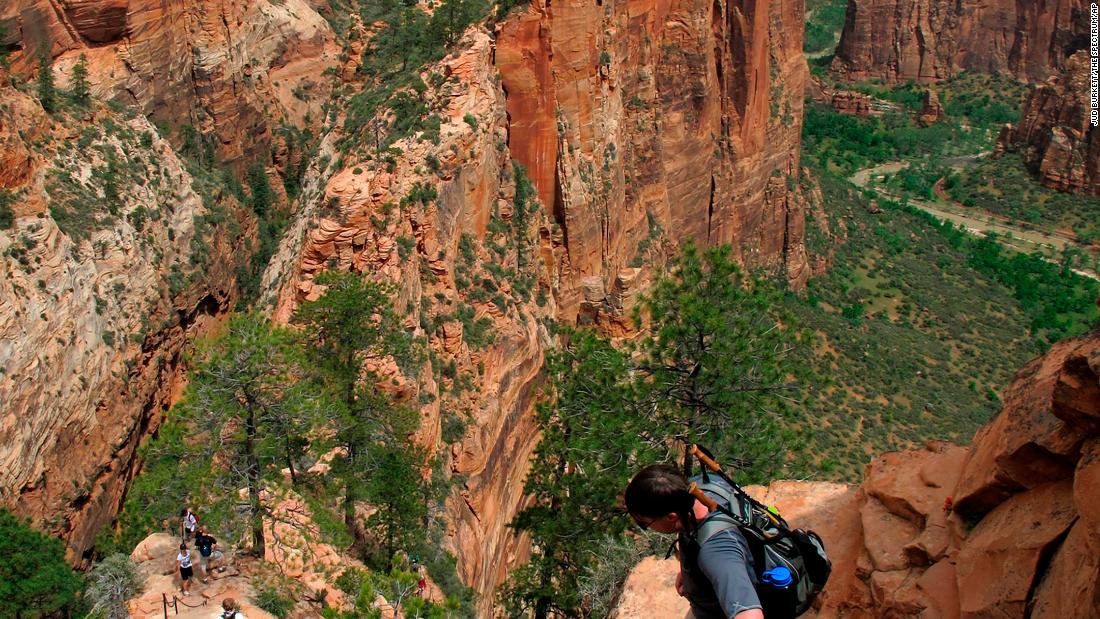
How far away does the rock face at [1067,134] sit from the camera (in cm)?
10169

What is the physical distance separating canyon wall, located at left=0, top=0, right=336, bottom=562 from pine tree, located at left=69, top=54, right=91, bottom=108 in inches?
20.0

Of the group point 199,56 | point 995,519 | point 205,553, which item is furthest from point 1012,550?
point 199,56

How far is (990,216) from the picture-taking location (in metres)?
106

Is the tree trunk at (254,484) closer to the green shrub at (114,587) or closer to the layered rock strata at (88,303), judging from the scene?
the green shrub at (114,587)

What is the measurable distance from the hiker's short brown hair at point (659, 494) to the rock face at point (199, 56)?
132 ft

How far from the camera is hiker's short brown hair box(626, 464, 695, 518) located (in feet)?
21.2

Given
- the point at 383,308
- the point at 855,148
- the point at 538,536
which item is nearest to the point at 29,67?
the point at 383,308

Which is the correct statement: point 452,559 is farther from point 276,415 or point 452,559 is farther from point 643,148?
point 643,148

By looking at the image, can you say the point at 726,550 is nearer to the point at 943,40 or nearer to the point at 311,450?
the point at 311,450

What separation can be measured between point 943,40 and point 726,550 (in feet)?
516

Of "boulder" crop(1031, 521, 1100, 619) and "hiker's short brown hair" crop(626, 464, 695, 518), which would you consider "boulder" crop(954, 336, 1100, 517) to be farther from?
"hiker's short brown hair" crop(626, 464, 695, 518)

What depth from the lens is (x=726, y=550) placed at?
641cm

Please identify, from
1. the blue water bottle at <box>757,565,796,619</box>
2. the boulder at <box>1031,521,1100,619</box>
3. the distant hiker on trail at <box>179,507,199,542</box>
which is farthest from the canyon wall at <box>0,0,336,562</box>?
the boulder at <box>1031,521,1100,619</box>

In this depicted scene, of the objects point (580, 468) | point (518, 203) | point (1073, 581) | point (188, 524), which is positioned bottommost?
point (580, 468)
